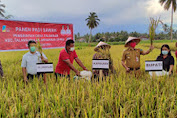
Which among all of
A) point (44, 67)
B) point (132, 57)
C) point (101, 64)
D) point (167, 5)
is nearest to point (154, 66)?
point (132, 57)

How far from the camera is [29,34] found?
446cm

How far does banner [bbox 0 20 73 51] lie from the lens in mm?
4168

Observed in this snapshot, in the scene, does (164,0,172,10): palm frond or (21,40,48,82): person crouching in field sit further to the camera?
(164,0,172,10): palm frond

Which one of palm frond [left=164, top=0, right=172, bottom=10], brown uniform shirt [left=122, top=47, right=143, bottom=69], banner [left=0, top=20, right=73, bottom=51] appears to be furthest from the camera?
palm frond [left=164, top=0, right=172, bottom=10]

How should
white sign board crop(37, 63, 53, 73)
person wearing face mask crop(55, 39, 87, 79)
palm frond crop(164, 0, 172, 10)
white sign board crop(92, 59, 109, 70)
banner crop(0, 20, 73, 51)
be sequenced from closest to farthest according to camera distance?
white sign board crop(37, 63, 53, 73) < white sign board crop(92, 59, 109, 70) < person wearing face mask crop(55, 39, 87, 79) < banner crop(0, 20, 73, 51) < palm frond crop(164, 0, 172, 10)

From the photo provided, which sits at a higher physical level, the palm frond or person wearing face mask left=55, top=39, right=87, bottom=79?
the palm frond

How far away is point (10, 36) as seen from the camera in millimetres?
4250

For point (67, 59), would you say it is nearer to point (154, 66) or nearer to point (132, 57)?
point (132, 57)

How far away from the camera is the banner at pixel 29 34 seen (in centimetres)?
417

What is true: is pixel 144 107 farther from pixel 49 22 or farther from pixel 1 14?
pixel 1 14

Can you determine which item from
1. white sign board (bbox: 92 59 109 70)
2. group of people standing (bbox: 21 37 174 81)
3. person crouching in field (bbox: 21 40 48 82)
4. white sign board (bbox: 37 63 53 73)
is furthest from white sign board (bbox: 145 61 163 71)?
person crouching in field (bbox: 21 40 48 82)

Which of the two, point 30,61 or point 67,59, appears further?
point 67,59

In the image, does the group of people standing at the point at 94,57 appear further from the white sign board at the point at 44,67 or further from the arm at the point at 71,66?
the white sign board at the point at 44,67

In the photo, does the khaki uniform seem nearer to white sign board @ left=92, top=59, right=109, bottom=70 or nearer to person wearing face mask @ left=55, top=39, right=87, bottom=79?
white sign board @ left=92, top=59, right=109, bottom=70
